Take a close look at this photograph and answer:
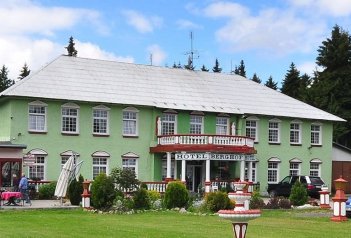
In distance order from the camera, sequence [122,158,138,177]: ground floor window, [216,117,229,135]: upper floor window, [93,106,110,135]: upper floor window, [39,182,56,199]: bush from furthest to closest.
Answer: [216,117,229,135]: upper floor window < [122,158,138,177]: ground floor window < [93,106,110,135]: upper floor window < [39,182,56,199]: bush

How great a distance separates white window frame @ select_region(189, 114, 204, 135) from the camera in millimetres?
43719

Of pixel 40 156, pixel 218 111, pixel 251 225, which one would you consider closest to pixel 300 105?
pixel 218 111

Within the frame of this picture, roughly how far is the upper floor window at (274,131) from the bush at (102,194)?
21290mm

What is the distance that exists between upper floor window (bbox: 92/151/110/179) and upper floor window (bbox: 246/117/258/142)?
412 inches

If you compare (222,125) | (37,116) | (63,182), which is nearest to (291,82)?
(222,125)

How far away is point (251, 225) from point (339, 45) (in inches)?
1934

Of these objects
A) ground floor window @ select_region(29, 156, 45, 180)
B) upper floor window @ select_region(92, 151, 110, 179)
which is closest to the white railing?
upper floor window @ select_region(92, 151, 110, 179)

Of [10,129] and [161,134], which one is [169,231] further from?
[161,134]

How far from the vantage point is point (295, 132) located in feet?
157

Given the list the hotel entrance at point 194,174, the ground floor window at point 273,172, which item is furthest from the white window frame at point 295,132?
the hotel entrance at point 194,174

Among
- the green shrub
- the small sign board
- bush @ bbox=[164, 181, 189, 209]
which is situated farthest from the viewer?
the small sign board

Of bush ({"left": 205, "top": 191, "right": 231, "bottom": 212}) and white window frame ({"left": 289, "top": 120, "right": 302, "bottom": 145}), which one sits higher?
white window frame ({"left": 289, "top": 120, "right": 302, "bottom": 145})

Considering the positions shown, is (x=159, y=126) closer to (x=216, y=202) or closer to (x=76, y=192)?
(x=76, y=192)

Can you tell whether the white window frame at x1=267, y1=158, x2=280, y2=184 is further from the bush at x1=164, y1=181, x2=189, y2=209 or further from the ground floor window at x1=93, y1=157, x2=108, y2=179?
the bush at x1=164, y1=181, x2=189, y2=209
